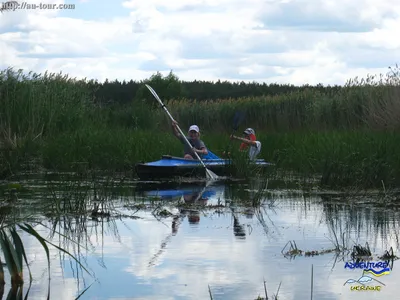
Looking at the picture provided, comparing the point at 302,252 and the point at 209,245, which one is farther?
the point at 209,245

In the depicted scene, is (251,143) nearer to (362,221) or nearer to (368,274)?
(362,221)

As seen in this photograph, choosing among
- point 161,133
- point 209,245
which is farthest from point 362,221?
point 161,133

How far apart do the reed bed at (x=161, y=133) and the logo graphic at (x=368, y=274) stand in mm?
5326

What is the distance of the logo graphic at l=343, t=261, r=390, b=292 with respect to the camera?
6.92m

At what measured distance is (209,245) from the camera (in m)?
8.80

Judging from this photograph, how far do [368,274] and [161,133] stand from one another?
14967mm

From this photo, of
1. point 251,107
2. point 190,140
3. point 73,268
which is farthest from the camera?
point 251,107

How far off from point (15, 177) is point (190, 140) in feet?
11.0

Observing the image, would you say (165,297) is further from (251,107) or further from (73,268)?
(251,107)

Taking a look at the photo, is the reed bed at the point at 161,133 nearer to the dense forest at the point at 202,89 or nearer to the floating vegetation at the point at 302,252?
the floating vegetation at the point at 302,252

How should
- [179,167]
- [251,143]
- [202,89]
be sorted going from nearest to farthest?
[179,167]
[251,143]
[202,89]

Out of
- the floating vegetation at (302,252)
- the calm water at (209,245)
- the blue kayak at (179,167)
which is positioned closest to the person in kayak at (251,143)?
the blue kayak at (179,167)

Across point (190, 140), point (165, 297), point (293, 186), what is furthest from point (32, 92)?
point (165, 297)

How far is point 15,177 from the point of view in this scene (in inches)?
619
